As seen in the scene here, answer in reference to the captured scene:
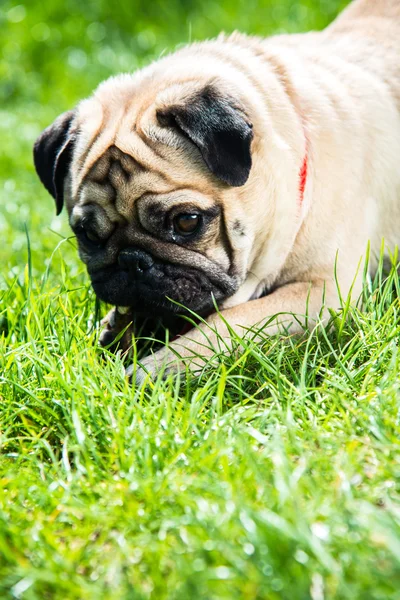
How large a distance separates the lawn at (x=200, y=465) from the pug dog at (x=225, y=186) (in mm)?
261

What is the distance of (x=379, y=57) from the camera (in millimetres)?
4352

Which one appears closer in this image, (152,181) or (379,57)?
(152,181)

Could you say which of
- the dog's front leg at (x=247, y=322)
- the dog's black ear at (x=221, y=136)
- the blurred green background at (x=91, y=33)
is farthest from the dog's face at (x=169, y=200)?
the blurred green background at (x=91, y=33)

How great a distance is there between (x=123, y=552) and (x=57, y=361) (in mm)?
1270

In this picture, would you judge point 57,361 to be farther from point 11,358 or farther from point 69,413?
point 69,413

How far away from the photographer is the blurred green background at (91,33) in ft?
30.8

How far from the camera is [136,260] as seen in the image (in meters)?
3.36

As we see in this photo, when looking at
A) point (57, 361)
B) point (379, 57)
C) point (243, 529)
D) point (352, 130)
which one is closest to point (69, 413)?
A: point (57, 361)

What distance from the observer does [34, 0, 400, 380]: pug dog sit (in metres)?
3.32

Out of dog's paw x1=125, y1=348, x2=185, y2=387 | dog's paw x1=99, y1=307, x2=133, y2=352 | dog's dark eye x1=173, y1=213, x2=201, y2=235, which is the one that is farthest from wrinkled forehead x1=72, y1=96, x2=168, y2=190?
dog's paw x1=125, y1=348, x2=185, y2=387

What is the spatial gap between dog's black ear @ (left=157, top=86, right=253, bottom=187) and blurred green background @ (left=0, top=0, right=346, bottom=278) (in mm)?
5560

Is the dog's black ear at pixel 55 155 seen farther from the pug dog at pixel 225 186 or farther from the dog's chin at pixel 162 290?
the dog's chin at pixel 162 290

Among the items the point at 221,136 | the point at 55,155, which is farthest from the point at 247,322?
the point at 55,155

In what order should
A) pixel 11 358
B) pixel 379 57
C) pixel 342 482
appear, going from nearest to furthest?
pixel 342 482, pixel 11 358, pixel 379 57
